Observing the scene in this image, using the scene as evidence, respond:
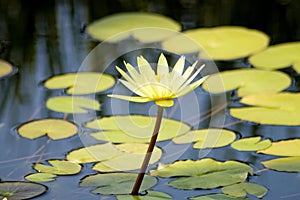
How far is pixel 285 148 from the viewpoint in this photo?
1.34 m

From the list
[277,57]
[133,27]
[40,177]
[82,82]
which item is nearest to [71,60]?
[82,82]

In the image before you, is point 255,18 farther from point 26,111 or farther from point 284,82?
point 26,111

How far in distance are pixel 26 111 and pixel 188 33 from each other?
0.62 meters

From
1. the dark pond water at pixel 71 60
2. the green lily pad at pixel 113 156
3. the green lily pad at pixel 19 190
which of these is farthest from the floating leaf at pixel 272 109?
the green lily pad at pixel 19 190

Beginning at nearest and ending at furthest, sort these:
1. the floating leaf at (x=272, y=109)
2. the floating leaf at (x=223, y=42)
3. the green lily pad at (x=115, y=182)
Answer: the green lily pad at (x=115, y=182)
the floating leaf at (x=272, y=109)
the floating leaf at (x=223, y=42)

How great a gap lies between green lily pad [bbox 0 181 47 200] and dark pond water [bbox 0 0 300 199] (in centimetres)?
2

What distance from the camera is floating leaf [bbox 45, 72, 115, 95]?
1.63 metres

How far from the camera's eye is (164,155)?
51.9 inches

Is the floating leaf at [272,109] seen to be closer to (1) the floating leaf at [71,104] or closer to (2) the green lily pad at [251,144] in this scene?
(2) the green lily pad at [251,144]

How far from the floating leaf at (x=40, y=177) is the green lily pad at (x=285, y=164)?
390 mm

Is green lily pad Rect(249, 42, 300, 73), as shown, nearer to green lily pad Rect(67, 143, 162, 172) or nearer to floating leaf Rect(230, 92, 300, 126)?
floating leaf Rect(230, 92, 300, 126)

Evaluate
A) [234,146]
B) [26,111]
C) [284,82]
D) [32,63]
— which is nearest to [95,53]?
[32,63]

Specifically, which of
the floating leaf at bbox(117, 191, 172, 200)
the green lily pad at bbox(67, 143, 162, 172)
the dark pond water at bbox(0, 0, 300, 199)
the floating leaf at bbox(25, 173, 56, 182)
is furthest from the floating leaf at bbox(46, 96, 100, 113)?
the floating leaf at bbox(117, 191, 172, 200)

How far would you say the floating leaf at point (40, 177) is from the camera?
1.22 metres
